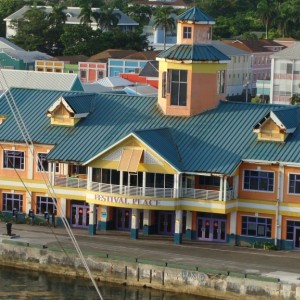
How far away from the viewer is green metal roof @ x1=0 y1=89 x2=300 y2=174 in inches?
2675

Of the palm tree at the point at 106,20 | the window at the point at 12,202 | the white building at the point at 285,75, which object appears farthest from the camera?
the palm tree at the point at 106,20

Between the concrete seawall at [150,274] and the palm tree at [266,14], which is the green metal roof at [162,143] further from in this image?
the palm tree at [266,14]

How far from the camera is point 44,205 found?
7300 centimetres

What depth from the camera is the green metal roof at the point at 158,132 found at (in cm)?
6794

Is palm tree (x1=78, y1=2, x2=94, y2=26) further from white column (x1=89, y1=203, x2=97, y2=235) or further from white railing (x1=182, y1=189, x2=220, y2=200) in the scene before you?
white railing (x1=182, y1=189, x2=220, y2=200)

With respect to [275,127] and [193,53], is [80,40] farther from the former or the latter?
[275,127]

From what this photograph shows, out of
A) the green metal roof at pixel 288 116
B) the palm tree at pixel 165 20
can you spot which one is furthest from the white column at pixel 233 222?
the palm tree at pixel 165 20

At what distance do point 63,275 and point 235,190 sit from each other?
30.9 ft

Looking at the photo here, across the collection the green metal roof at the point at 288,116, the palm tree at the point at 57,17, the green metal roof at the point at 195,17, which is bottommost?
the palm tree at the point at 57,17

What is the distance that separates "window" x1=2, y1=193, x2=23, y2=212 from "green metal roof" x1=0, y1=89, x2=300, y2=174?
9.49 feet

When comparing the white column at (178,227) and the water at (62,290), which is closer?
the water at (62,290)

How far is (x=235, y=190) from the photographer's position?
68.1 metres

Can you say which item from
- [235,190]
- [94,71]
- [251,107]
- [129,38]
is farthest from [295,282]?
[129,38]

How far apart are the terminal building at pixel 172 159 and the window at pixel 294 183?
46mm
